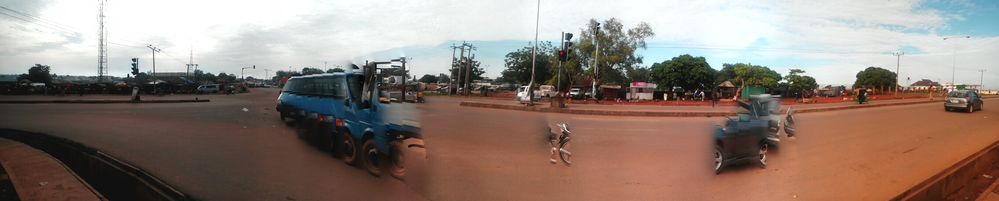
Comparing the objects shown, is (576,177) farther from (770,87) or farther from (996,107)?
(996,107)

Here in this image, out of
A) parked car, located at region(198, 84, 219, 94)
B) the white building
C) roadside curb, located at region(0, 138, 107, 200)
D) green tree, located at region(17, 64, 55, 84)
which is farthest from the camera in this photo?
the white building

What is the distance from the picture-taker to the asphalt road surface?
6.86 feet

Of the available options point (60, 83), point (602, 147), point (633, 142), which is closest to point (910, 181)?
point (633, 142)

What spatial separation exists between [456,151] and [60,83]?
97.0 inches

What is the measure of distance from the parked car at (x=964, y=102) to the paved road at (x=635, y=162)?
464cm

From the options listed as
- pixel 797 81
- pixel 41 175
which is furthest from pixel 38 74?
pixel 797 81

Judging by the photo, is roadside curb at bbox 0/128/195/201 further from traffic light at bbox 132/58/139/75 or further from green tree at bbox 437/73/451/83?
green tree at bbox 437/73/451/83

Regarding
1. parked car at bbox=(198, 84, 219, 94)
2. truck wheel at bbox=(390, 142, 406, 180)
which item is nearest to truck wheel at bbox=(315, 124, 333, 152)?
truck wheel at bbox=(390, 142, 406, 180)

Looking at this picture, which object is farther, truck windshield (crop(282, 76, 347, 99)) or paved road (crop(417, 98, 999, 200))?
paved road (crop(417, 98, 999, 200))

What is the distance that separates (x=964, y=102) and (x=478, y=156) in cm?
993

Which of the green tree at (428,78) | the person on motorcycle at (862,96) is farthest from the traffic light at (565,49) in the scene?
the person on motorcycle at (862,96)

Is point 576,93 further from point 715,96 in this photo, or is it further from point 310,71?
point 310,71

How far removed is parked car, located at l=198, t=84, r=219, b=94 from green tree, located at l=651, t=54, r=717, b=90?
2778 mm

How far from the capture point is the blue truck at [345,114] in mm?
1771
